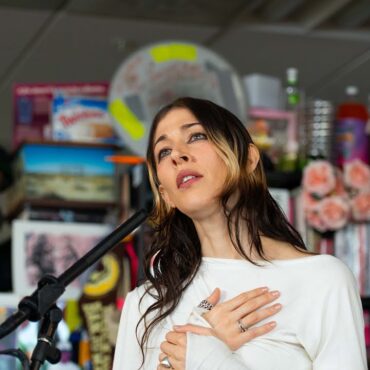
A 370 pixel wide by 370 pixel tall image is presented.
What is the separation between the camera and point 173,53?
358 cm

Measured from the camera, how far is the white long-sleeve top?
4.95ft

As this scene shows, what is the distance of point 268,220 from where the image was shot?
166 cm

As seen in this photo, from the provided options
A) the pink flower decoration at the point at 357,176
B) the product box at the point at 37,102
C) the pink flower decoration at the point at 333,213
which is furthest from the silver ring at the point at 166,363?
the product box at the point at 37,102

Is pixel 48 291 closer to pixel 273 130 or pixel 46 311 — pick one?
pixel 46 311

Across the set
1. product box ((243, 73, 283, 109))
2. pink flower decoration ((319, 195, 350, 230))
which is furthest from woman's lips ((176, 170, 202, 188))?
product box ((243, 73, 283, 109))

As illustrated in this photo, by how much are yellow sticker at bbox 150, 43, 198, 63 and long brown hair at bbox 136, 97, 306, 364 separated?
1.89m

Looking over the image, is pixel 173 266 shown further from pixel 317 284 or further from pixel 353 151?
pixel 353 151

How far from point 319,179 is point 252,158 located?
65.7 inches

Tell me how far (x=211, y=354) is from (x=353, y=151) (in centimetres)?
211

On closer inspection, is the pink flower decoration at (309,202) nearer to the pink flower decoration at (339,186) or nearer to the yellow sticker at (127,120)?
the pink flower decoration at (339,186)

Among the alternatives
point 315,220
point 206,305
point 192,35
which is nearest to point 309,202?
point 315,220

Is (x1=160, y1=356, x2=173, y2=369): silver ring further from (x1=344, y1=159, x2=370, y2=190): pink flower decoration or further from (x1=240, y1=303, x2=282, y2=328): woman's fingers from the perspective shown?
(x1=344, y1=159, x2=370, y2=190): pink flower decoration

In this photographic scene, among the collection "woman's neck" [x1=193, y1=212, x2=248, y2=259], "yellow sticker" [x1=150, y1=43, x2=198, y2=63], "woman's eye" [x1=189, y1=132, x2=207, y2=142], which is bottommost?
"woman's neck" [x1=193, y1=212, x2=248, y2=259]

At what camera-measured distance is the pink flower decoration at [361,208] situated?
10.8 feet
